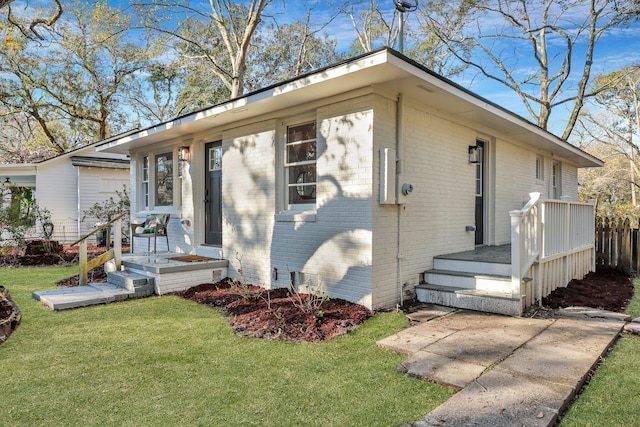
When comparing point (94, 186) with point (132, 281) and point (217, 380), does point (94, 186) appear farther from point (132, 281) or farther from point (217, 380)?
point (217, 380)

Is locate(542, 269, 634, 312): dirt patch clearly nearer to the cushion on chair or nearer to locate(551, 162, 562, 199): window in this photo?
locate(551, 162, 562, 199): window

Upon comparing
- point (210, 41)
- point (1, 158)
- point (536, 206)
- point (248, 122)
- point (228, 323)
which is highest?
point (210, 41)

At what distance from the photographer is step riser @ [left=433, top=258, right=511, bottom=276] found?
5.36 meters

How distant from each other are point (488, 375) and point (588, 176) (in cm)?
3292

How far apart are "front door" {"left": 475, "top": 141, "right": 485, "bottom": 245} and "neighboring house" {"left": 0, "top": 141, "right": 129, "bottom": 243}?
13324mm

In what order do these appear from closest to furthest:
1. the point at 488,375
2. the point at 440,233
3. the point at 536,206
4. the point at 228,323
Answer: the point at 488,375 → the point at 228,323 → the point at 536,206 → the point at 440,233

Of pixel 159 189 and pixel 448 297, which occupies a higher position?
pixel 159 189

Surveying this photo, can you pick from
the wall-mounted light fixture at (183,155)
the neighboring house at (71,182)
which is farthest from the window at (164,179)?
the neighboring house at (71,182)

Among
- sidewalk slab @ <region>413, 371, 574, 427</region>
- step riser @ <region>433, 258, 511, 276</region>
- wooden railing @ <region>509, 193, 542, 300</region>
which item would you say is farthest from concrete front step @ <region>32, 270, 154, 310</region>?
wooden railing @ <region>509, 193, 542, 300</region>

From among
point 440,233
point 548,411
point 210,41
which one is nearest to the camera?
point 548,411

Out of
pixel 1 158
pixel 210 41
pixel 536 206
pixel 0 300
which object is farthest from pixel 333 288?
pixel 1 158

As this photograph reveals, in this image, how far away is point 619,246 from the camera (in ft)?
29.7

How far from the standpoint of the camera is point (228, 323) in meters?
4.80

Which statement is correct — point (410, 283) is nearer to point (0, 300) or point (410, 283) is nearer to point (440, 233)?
point (440, 233)
